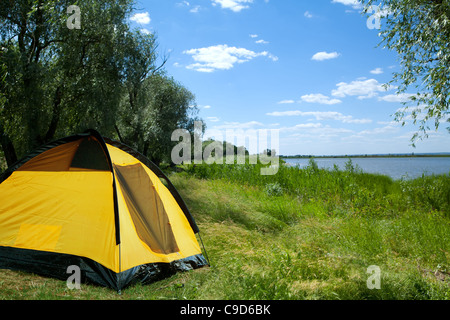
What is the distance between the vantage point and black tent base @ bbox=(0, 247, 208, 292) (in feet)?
12.8

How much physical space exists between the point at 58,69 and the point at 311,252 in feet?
28.2

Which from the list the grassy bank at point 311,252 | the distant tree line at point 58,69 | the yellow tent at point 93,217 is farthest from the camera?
the distant tree line at point 58,69

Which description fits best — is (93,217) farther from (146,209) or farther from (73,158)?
(73,158)

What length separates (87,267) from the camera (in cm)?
405

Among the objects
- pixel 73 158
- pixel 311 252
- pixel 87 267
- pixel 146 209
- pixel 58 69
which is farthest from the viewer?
pixel 58 69

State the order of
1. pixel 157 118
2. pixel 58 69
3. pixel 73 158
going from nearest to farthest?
pixel 73 158, pixel 58 69, pixel 157 118

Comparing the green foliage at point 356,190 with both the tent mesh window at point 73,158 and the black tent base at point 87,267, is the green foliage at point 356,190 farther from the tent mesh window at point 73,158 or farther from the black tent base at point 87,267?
the tent mesh window at point 73,158

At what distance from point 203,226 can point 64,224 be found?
8.69 ft

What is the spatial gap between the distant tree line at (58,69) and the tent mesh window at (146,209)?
4072 millimetres

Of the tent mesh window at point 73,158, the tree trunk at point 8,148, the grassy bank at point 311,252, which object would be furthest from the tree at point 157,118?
the tent mesh window at point 73,158

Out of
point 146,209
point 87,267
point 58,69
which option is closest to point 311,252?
point 146,209

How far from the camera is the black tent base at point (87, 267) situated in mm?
3890

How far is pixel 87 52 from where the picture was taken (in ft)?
31.2
